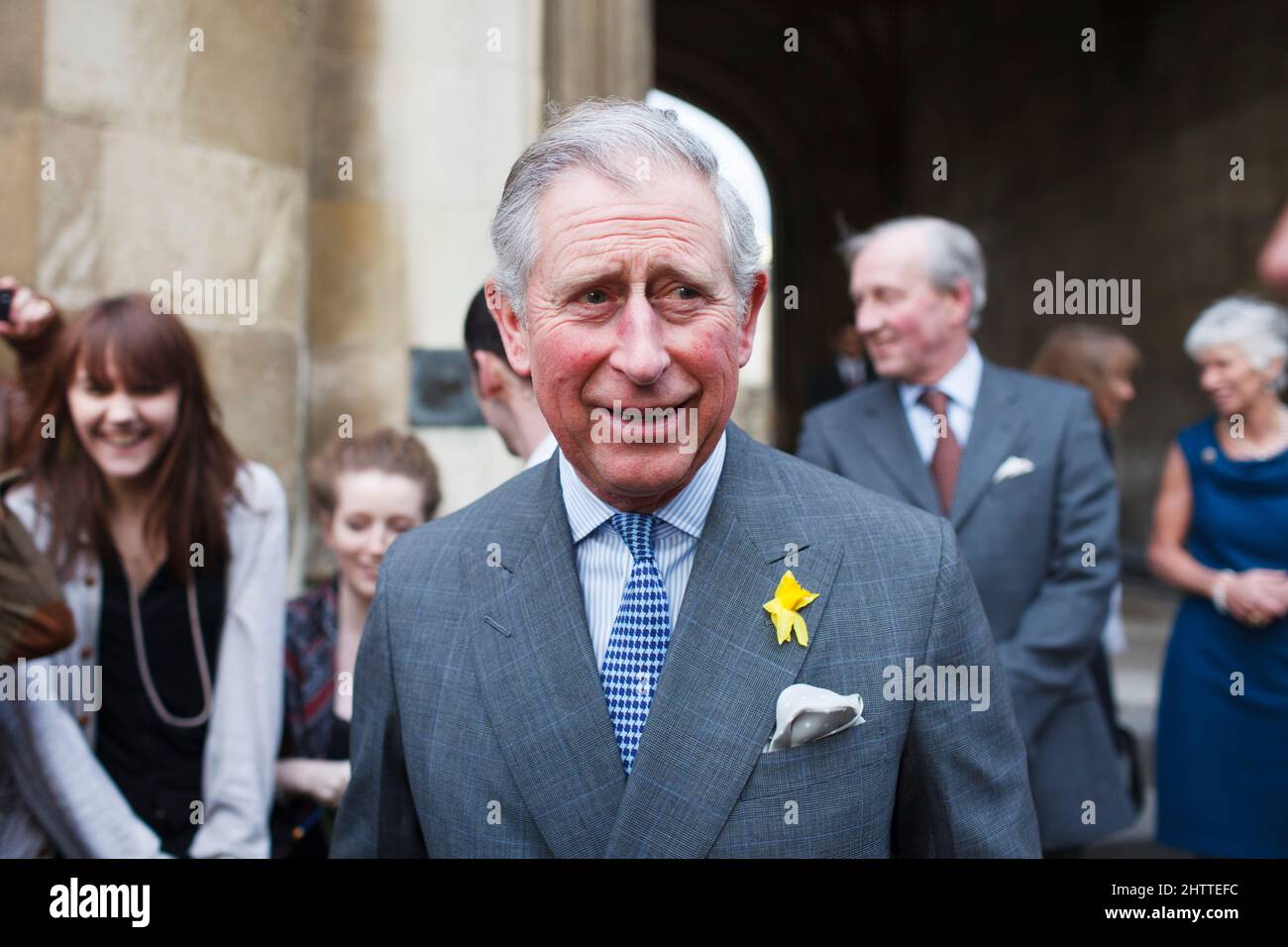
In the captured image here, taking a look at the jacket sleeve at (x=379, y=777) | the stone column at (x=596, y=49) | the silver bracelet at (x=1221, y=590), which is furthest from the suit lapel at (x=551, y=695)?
the silver bracelet at (x=1221, y=590)

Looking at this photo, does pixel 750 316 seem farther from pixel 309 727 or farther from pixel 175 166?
pixel 175 166

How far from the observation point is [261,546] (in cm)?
312

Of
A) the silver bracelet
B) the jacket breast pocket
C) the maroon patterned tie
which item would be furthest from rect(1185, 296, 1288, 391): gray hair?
the jacket breast pocket

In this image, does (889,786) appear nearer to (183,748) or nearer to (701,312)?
(701,312)

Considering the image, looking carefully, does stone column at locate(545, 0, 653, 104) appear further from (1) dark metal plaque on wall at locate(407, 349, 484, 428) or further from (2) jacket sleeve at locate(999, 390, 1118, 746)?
(2) jacket sleeve at locate(999, 390, 1118, 746)

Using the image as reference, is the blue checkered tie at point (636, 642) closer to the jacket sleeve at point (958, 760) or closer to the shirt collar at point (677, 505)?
the shirt collar at point (677, 505)

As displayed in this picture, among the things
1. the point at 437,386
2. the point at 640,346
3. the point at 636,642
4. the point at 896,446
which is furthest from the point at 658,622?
the point at 437,386

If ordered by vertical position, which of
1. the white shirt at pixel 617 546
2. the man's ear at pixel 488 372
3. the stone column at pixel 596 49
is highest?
the stone column at pixel 596 49

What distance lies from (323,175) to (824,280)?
15.3 m

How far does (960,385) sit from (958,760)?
1.91 metres

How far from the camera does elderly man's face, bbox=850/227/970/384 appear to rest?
3459mm

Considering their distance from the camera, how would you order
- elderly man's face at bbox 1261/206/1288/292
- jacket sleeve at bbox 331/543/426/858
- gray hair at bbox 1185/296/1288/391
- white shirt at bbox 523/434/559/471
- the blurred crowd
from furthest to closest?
gray hair at bbox 1185/296/1288/391
the blurred crowd
white shirt at bbox 523/434/559/471
jacket sleeve at bbox 331/543/426/858
elderly man's face at bbox 1261/206/1288/292

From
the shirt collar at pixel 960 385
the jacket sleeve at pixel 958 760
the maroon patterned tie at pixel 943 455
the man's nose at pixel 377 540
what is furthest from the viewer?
the shirt collar at pixel 960 385

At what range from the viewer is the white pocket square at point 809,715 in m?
1.63
